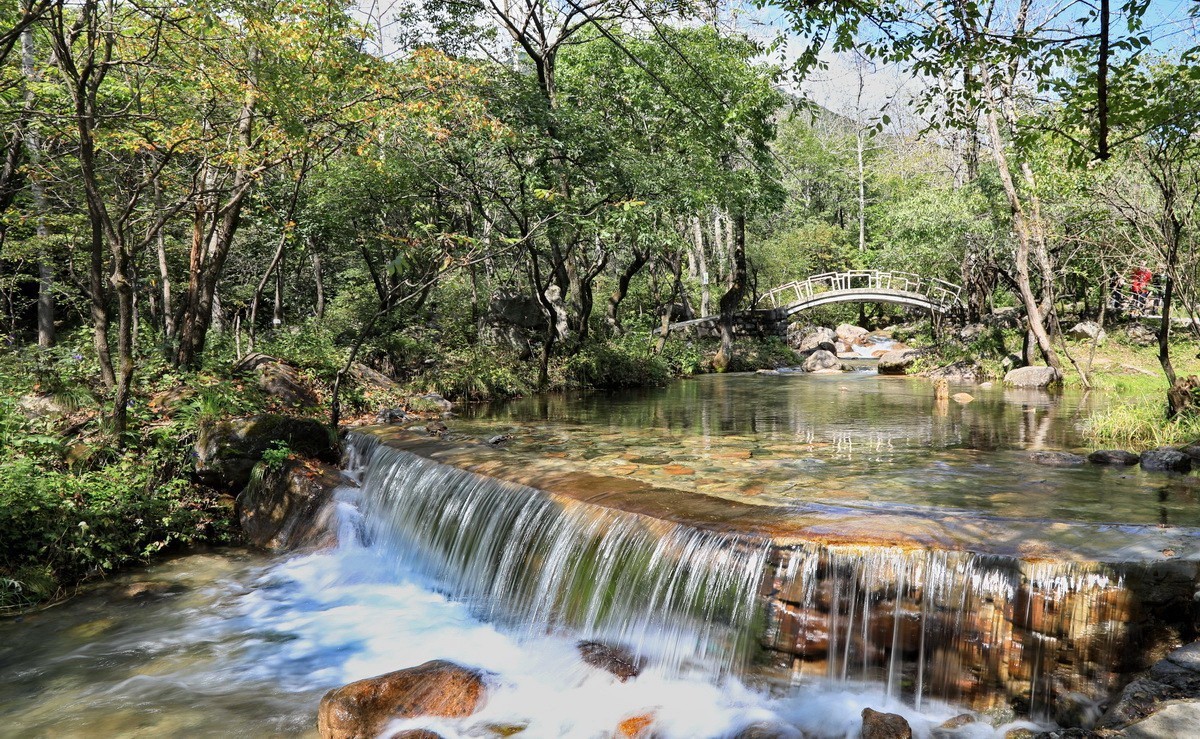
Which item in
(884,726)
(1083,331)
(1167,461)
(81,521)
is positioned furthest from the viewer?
(1083,331)

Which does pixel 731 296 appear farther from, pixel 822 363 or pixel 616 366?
pixel 616 366

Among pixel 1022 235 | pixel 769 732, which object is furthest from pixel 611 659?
pixel 1022 235

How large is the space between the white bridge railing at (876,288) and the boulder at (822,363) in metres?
4.82

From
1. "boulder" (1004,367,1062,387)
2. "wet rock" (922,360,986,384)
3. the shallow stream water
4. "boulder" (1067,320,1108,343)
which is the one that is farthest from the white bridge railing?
the shallow stream water

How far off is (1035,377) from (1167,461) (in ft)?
37.4

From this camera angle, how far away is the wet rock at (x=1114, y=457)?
834 centimetres

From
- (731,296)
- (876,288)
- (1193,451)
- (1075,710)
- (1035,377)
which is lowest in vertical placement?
(1075,710)

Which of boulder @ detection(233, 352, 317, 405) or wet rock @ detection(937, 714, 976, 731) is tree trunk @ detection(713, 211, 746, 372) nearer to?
boulder @ detection(233, 352, 317, 405)

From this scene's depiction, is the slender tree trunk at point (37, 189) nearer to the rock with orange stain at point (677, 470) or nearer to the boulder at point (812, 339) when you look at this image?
the rock with orange stain at point (677, 470)

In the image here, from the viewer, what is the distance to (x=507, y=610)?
655 centimetres

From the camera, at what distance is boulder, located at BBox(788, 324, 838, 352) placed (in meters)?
31.8

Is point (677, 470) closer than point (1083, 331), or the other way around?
point (677, 470)

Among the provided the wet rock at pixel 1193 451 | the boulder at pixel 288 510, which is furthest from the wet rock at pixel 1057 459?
the boulder at pixel 288 510

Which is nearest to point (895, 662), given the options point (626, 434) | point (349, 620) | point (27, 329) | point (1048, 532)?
point (1048, 532)
